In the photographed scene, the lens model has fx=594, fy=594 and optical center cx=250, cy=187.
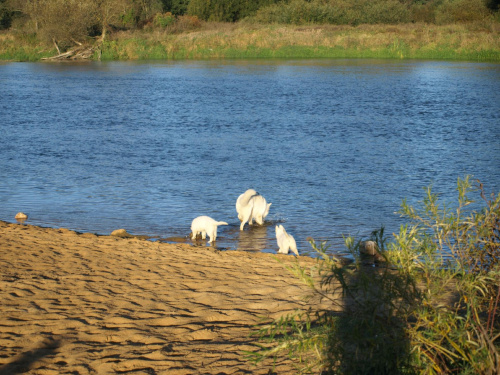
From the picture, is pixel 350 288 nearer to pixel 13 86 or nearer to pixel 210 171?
pixel 210 171

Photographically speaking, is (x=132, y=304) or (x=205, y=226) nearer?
(x=132, y=304)

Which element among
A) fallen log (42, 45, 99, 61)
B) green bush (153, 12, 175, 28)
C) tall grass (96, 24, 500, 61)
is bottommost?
fallen log (42, 45, 99, 61)

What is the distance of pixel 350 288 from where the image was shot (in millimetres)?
3699

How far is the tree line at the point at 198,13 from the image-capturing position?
49.5 metres

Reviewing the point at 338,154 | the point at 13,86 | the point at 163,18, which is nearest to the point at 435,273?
the point at 338,154

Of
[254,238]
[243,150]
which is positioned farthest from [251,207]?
[243,150]

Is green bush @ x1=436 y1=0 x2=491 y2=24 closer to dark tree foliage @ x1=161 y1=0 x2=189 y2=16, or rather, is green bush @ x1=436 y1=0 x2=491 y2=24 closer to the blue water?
the blue water

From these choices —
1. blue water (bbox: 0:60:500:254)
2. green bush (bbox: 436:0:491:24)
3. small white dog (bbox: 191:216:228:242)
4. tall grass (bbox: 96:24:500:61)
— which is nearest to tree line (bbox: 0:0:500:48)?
green bush (bbox: 436:0:491:24)

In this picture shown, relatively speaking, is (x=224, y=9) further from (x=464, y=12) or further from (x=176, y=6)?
(x=464, y=12)

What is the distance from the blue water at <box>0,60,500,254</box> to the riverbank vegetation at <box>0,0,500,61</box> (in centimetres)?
1542

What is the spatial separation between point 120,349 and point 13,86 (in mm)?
28925

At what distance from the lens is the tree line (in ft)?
162

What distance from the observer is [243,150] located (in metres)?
15.9

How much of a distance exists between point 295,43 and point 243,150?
3493 centimetres
